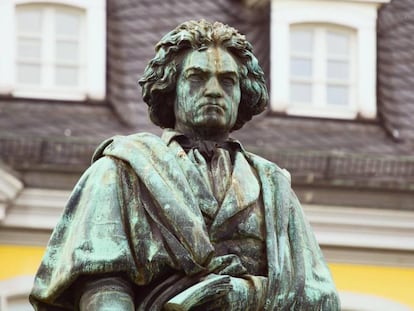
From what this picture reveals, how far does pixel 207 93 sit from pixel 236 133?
1099 inches

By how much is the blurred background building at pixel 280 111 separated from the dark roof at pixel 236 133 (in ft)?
0.06

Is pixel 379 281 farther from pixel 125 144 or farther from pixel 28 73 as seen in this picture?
pixel 125 144

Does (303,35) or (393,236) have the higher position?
(303,35)

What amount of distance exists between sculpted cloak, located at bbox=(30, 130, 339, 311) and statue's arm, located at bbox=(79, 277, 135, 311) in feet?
0.10

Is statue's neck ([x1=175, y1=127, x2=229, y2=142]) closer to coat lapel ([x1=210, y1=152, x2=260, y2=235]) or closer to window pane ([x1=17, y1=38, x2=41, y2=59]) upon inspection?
coat lapel ([x1=210, y1=152, x2=260, y2=235])

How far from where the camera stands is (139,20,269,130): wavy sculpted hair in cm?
1015

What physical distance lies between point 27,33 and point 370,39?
14.9ft

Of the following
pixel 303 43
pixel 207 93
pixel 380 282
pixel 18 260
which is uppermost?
pixel 303 43

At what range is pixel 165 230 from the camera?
9797mm

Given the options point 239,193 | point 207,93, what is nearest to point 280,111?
point 207,93

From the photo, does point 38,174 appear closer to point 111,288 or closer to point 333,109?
point 333,109

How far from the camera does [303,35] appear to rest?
41281mm

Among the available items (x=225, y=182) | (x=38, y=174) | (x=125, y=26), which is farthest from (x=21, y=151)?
(x=225, y=182)

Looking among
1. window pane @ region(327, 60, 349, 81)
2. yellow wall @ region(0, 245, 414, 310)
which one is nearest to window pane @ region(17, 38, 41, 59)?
window pane @ region(327, 60, 349, 81)
